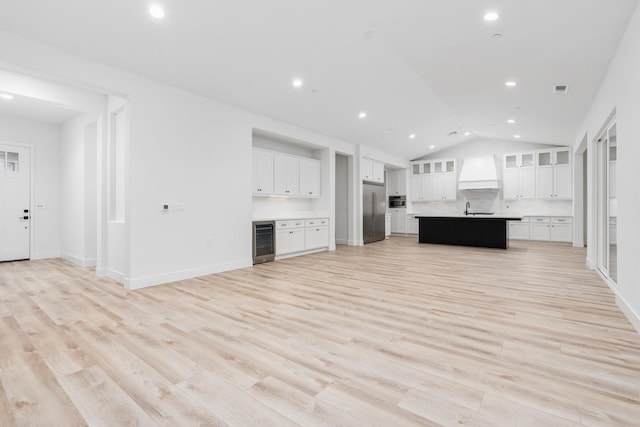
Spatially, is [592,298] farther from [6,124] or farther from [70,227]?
[6,124]

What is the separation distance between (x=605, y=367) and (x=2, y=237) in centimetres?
896

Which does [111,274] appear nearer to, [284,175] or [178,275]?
[178,275]

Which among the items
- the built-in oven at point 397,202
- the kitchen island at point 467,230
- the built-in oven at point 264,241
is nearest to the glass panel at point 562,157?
the kitchen island at point 467,230

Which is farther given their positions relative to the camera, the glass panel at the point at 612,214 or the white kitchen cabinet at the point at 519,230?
the white kitchen cabinet at the point at 519,230

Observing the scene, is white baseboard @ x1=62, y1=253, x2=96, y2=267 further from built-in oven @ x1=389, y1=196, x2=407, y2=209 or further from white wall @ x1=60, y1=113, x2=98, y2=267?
built-in oven @ x1=389, y1=196, x2=407, y2=209

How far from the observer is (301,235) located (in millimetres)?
7113

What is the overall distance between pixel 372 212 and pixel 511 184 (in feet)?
14.8

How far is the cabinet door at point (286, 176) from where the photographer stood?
22.3 feet

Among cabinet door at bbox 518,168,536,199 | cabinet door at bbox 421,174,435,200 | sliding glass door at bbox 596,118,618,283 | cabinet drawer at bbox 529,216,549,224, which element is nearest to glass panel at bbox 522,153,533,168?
cabinet door at bbox 518,168,536,199

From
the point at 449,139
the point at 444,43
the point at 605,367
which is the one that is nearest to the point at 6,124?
the point at 444,43

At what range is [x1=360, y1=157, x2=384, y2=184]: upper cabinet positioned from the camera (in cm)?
931

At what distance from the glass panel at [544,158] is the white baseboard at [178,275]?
356 inches

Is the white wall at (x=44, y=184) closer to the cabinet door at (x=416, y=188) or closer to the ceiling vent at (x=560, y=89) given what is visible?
the ceiling vent at (x=560, y=89)

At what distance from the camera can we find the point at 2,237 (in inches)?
244
